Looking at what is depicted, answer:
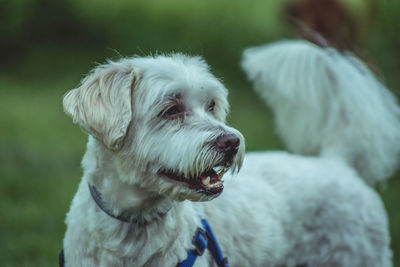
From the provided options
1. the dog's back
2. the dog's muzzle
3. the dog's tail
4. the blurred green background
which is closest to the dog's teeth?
the dog's muzzle

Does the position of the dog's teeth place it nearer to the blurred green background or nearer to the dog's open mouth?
the dog's open mouth

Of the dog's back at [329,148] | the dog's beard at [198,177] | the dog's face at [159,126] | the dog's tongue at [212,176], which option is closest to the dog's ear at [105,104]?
the dog's face at [159,126]

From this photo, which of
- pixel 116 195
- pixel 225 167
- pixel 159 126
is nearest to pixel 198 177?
pixel 225 167

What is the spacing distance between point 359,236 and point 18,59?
10.2 m

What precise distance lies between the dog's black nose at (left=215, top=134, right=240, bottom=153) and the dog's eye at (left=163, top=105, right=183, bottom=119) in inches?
13.2

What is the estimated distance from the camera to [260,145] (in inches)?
332

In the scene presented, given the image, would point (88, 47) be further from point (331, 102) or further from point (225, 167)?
point (225, 167)

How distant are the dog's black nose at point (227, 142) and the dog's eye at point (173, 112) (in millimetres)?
335

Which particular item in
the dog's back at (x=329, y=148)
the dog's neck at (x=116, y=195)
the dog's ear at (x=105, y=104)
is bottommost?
the dog's back at (x=329, y=148)

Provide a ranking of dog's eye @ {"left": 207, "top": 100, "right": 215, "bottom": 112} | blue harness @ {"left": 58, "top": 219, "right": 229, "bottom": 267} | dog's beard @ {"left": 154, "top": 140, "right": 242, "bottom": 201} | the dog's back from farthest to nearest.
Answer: the dog's back → dog's eye @ {"left": 207, "top": 100, "right": 215, "bottom": 112} → blue harness @ {"left": 58, "top": 219, "right": 229, "bottom": 267} → dog's beard @ {"left": 154, "top": 140, "right": 242, "bottom": 201}

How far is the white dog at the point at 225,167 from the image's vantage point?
291 cm

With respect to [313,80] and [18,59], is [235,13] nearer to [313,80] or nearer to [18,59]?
[18,59]

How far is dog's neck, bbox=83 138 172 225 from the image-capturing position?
9.78 ft

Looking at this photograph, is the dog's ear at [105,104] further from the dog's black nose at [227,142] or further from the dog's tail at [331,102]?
the dog's tail at [331,102]
